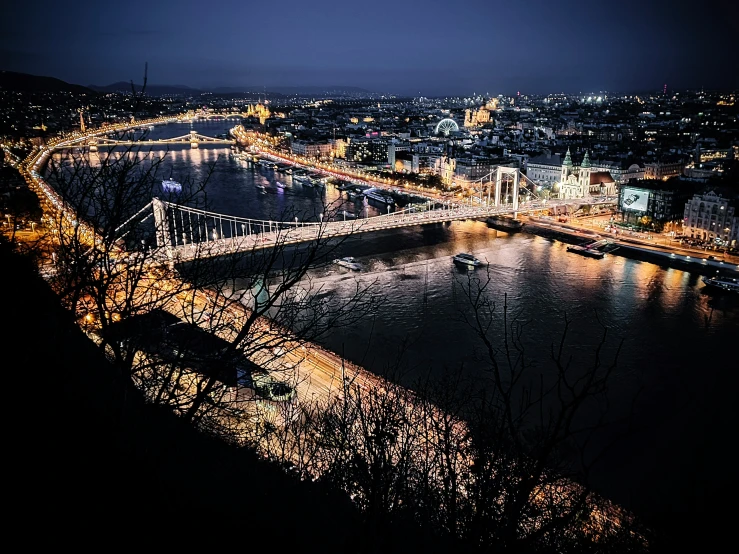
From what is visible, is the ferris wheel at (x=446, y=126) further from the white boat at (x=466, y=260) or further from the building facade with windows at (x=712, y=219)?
the white boat at (x=466, y=260)

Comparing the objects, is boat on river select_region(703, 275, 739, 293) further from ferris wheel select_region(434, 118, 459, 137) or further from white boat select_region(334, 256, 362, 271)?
ferris wheel select_region(434, 118, 459, 137)

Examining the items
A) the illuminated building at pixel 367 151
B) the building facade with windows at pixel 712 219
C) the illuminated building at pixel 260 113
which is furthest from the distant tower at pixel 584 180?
the illuminated building at pixel 260 113

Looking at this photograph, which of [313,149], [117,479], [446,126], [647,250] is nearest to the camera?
[117,479]

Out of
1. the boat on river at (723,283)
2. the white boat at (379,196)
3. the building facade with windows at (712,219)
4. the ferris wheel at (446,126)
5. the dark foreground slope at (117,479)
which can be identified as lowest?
the boat on river at (723,283)

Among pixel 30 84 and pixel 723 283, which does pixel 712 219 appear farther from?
pixel 30 84

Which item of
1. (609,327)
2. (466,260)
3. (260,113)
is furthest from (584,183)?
(260,113)

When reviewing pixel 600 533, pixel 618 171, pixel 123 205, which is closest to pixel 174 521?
pixel 123 205
